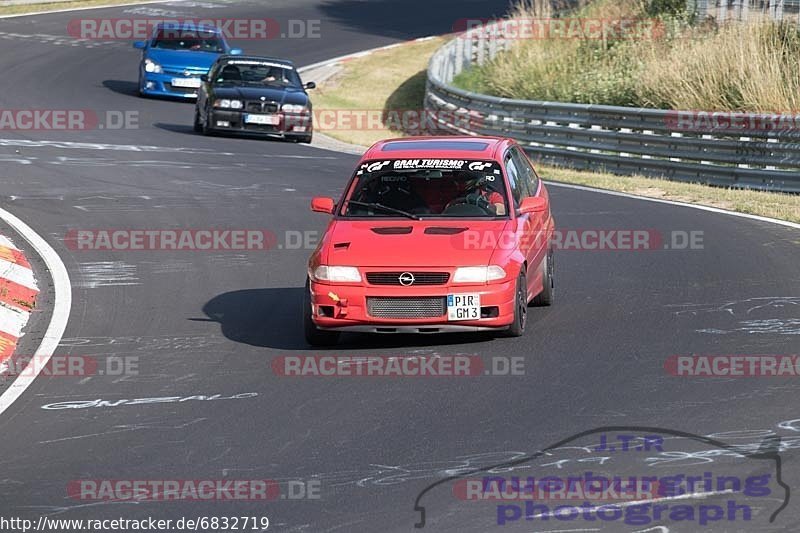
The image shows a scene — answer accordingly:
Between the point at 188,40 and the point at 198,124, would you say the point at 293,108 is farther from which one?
the point at 188,40

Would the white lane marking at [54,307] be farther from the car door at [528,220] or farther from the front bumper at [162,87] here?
the front bumper at [162,87]

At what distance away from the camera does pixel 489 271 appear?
10.2 meters

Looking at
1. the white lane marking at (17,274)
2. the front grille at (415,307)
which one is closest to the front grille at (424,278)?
the front grille at (415,307)

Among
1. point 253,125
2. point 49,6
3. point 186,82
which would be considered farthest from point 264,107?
point 49,6

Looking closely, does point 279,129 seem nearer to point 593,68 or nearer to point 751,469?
point 593,68

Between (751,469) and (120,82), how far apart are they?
95.5ft

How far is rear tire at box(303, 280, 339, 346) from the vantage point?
10.4 meters

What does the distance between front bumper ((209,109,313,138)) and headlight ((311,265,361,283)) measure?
623 inches

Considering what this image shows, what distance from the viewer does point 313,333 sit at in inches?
410

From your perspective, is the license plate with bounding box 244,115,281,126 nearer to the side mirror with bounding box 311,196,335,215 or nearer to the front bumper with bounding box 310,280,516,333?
the side mirror with bounding box 311,196,335,215
